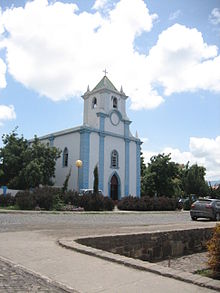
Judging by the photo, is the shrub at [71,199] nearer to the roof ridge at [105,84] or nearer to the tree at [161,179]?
the roof ridge at [105,84]

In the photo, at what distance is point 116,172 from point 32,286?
35005 mm

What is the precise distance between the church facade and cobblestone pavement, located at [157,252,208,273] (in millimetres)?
24422

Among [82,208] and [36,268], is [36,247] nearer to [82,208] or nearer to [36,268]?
[36,268]

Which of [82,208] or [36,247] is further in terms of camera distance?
[82,208]

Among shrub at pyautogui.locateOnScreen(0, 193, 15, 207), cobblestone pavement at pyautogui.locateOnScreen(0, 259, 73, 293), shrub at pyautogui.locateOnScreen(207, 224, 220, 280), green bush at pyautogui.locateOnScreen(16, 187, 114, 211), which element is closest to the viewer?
cobblestone pavement at pyautogui.locateOnScreen(0, 259, 73, 293)

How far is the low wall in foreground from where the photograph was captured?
8943mm

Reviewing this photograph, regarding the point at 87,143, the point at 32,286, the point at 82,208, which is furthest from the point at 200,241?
the point at 87,143

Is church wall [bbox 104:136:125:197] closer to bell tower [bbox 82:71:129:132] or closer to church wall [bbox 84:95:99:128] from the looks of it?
bell tower [bbox 82:71:129:132]

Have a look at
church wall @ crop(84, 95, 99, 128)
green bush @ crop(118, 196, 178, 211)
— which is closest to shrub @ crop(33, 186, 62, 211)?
green bush @ crop(118, 196, 178, 211)

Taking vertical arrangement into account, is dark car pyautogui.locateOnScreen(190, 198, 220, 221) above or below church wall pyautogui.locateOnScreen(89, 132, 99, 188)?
below

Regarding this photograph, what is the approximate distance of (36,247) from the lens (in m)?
7.99

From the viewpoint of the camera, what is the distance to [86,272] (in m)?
5.65

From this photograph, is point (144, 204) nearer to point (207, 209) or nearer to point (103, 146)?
point (103, 146)

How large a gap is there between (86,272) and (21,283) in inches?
43.0
